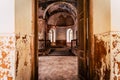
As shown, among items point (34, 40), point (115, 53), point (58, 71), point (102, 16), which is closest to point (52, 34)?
A: point (58, 71)

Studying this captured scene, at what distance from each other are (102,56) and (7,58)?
1.69 meters

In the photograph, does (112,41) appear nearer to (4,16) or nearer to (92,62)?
(92,62)

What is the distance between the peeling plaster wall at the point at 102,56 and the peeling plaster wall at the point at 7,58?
1.55 m

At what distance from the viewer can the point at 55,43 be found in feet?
89.8

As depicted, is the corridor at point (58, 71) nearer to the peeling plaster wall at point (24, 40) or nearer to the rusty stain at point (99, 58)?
the peeling plaster wall at point (24, 40)

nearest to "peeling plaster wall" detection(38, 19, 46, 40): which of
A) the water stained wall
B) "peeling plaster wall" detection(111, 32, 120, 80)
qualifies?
the water stained wall

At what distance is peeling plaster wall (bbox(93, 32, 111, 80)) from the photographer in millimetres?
2799

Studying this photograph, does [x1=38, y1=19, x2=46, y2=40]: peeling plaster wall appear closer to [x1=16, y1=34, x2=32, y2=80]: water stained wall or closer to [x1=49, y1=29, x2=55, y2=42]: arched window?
[x1=49, y1=29, x2=55, y2=42]: arched window

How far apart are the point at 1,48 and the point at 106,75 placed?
72.0 inches

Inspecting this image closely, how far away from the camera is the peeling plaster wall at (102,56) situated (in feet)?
9.18

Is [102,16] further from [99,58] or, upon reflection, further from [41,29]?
[41,29]

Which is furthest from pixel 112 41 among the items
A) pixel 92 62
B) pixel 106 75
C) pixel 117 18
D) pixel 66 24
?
pixel 66 24

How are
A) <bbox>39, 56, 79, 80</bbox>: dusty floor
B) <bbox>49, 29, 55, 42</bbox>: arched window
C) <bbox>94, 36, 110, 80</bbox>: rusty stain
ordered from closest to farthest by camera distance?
<bbox>94, 36, 110, 80</bbox>: rusty stain → <bbox>39, 56, 79, 80</bbox>: dusty floor → <bbox>49, 29, 55, 42</bbox>: arched window

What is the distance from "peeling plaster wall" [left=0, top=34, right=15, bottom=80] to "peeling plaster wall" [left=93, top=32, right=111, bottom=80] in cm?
155
